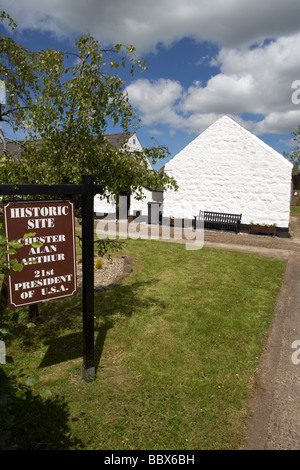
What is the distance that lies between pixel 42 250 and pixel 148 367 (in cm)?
238

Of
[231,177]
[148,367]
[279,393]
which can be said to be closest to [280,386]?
[279,393]

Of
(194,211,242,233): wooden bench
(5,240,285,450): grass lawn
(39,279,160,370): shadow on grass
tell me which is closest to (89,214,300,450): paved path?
(5,240,285,450): grass lawn

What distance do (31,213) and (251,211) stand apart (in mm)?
16035

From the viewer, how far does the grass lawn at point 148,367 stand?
10.8 feet

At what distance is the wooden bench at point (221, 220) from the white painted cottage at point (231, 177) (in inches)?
18.7

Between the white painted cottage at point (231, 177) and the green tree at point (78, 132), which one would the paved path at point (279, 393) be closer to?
the green tree at point (78, 132)

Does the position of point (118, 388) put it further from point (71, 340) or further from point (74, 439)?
point (71, 340)

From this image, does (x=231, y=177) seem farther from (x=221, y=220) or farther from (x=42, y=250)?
(x=42, y=250)

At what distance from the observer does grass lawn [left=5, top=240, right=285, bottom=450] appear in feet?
10.8

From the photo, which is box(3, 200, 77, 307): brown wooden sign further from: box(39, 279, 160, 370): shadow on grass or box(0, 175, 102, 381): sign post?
box(39, 279, 160, 370): shadow on grass
